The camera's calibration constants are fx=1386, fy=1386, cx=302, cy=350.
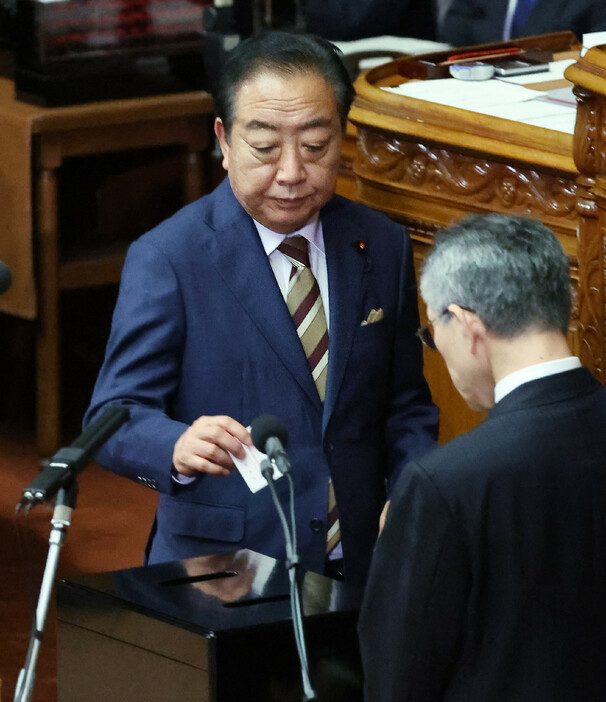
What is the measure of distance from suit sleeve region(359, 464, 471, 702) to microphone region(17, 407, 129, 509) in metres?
0.39

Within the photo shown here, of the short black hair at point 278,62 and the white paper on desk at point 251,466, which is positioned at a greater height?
the short black hair at point 278,62

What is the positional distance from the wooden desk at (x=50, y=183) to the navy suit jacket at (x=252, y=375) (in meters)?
2.26

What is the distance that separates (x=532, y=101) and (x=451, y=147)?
0.96 ft

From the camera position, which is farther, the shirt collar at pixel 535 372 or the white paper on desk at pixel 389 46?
the white paper on desk at pixel 389 46

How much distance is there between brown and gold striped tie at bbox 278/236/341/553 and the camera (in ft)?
8.30

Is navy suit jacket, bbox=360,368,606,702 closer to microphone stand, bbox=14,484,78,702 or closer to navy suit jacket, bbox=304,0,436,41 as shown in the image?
microphone stand, bbox=14,484,78,702

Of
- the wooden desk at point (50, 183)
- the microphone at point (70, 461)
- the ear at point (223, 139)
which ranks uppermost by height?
the ear at point (223, 139)

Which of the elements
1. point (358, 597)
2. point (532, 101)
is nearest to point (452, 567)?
point (358, 597)

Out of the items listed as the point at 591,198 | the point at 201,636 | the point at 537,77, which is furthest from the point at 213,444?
the point at 537,77

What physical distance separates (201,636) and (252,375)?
2.12 ft

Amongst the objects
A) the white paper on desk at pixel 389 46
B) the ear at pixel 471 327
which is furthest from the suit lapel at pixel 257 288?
the white paper on desk at pixel 389 46

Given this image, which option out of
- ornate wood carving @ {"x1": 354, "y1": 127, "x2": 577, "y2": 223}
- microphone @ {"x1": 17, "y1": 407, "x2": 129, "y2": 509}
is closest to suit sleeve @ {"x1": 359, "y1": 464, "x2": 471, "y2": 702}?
microphone @ {"x1": 17, "y1": 407, "x2": 129, "y2": 509}

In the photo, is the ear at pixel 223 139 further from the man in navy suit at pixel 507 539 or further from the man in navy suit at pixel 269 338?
the man in navy suit at pixel 507 539

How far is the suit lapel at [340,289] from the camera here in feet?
8.20
